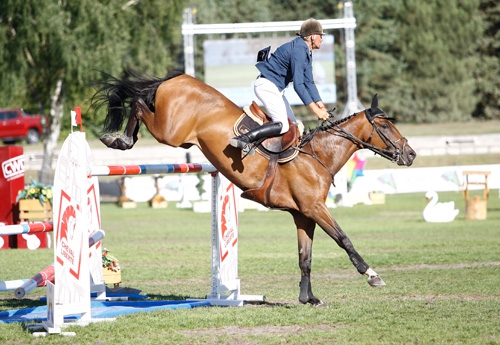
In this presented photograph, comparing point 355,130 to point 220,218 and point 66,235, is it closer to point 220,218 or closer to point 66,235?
point 220,218

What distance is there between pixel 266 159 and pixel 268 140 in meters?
0.20

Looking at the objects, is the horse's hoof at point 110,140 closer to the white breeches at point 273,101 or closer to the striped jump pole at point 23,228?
the striped jump pole at point 23,228

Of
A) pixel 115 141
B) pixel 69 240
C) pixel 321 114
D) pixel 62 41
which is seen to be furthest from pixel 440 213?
pixel 62 41

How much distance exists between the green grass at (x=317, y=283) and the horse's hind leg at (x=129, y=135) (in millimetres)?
1858

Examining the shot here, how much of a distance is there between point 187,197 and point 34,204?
1312cm

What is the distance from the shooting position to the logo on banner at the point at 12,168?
17.0 meters

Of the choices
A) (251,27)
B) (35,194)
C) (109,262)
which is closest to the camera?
(109,262)

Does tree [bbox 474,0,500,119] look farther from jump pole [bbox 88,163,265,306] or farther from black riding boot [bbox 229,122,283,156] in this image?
black riding boot [bbox 229,122,283,156]

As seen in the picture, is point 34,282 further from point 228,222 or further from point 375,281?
point 375,281

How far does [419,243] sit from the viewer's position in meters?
15.9

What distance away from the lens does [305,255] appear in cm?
858

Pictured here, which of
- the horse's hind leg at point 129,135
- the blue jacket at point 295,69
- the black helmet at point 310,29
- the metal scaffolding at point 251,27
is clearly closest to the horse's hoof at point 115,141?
the horse's hind leg at point 129,135

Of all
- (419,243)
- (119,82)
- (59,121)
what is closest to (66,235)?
(119,82)

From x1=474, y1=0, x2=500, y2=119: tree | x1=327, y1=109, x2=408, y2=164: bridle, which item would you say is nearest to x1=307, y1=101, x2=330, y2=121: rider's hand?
x1=327, y1=109, x2=408, y2=164: bridle
